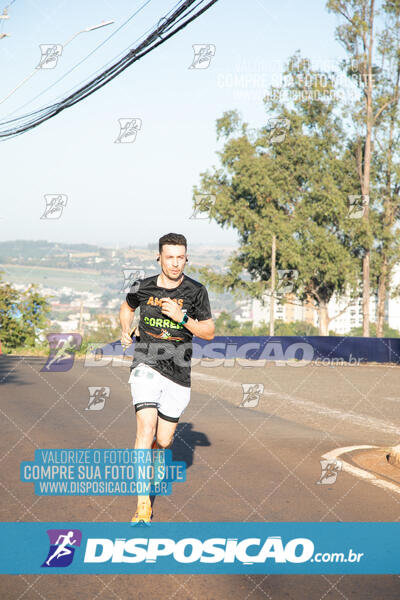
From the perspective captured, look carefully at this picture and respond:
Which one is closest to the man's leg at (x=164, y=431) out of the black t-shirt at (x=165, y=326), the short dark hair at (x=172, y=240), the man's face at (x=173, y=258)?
the black t-shirt at (x=165, y=326)

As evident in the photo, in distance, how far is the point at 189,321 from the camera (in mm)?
4984

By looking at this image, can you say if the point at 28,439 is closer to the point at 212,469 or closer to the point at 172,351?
the point at 212,469

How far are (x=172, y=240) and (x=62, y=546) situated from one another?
7.55ft

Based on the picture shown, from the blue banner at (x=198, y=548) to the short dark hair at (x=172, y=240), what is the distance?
207cm

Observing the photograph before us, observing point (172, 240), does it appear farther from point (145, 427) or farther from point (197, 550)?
point (197, 550)

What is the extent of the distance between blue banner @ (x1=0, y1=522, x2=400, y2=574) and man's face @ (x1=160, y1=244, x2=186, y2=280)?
1.86m

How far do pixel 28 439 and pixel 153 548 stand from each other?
4.34 meters

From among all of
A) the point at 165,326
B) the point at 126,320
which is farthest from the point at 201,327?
the point at 126,320

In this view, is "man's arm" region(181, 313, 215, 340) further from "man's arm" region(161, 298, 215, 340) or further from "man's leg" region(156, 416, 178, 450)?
"man's leg" region(156, 416, 178, 450)

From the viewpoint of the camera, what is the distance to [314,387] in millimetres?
16875

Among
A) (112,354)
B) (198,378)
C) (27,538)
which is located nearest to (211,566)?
(27,538)

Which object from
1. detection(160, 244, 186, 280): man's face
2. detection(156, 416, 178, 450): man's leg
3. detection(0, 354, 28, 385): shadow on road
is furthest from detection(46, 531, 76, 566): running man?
detection(0, 354, 28, 385): shadow on road

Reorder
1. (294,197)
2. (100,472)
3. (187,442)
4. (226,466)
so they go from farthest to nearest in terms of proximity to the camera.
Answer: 1. (294,197)
2. (187,442)
3. (226,466)
4. (100,472)

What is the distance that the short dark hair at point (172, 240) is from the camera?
5156 millimetres
